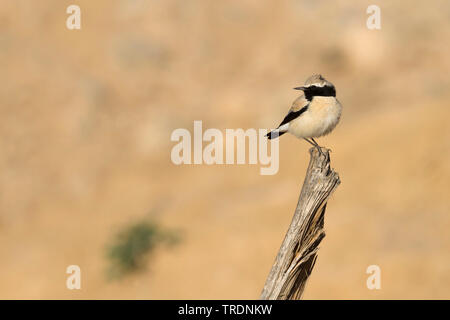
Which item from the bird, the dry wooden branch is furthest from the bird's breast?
the dry wooden branch

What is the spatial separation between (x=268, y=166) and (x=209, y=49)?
1549cm

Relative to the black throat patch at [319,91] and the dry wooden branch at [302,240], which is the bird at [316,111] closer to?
the black throat patch at [319,91]

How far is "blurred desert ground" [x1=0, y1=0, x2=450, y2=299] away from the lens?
21266mm

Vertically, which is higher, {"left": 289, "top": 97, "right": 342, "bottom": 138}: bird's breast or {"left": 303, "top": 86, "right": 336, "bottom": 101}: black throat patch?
{"left": 303, "top": 86, "right": 336, "bottom": 101}: black throat patch

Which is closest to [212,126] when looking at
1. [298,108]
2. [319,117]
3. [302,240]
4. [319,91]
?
[298,108]

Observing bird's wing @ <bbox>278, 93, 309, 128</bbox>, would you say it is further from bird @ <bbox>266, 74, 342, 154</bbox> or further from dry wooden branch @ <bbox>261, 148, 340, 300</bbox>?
dry wooden branch @ <bbox>261, 148, 340, 300</bbox>

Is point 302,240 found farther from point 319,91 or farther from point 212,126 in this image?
point 212,126

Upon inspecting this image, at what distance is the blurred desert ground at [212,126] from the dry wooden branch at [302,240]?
13133mm

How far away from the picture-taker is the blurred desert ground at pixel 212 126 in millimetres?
21266

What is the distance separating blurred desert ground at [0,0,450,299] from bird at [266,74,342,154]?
10.6 metres

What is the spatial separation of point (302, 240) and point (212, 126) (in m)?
31.8
